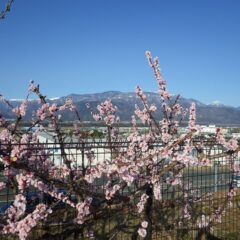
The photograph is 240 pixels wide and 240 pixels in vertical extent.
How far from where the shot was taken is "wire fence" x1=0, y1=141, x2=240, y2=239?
4969 mm

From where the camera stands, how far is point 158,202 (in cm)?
557

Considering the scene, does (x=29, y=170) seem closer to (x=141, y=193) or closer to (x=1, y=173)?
(x=1, y=173)

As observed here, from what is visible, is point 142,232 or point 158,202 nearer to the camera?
point 142,232

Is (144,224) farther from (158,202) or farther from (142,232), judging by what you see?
(158,202)

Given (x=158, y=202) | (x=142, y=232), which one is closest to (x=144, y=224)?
(x=142, y=232)

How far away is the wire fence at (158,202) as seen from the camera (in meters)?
4.97

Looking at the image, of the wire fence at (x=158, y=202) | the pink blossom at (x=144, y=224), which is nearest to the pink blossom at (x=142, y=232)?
the pink blossom at (x=144, y=224)

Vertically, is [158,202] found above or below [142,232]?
A: above

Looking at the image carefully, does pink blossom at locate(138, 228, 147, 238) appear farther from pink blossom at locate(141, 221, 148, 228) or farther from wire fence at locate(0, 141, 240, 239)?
wire fence at locate(0, 141, 240, 239)

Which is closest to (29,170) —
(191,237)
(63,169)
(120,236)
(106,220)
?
(63,169)

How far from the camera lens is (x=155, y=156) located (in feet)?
14.8

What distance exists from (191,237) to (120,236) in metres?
1.34

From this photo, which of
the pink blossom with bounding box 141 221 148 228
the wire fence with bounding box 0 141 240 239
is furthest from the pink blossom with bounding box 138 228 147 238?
the wire fence with bounding box 0 141 240 239

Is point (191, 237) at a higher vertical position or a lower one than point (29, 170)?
lower
